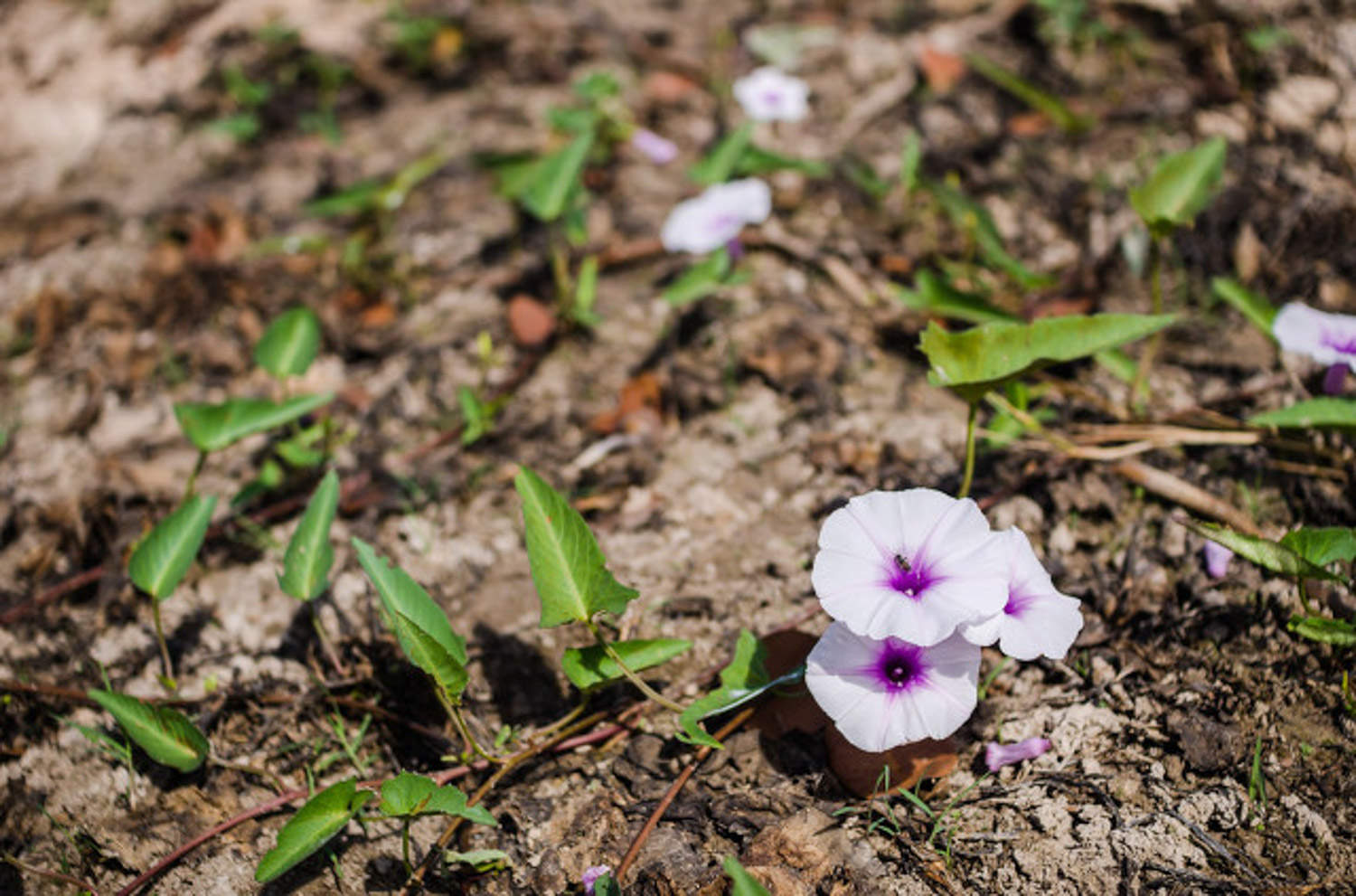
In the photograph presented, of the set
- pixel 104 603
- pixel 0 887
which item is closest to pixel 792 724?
pixel 0 887

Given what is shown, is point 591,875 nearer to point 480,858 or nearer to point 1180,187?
point 480,858

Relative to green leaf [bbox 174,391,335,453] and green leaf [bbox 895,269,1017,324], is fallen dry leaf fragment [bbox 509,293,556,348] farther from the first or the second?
green leaf [bbox 895,269,1017,324]

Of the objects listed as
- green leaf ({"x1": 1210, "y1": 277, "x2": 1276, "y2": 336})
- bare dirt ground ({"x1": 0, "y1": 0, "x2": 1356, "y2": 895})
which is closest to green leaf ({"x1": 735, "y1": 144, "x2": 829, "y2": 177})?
bare dirt ground ({"x1": 0, "y1": 0, "x2": 1356, "y2": 895})

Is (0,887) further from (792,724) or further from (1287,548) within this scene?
(1287,548)

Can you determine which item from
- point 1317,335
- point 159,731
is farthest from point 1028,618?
point 159,731

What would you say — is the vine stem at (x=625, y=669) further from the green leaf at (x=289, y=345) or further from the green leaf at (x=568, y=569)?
the green leaf at (x=289, y=345)
